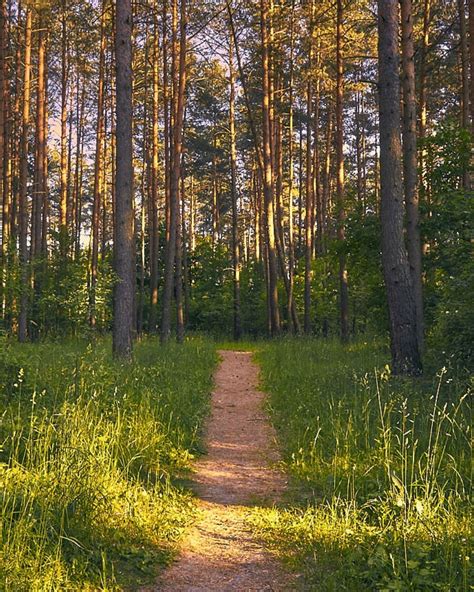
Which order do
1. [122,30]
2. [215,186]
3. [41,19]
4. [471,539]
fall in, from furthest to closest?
[215,186], [41,19], [122,30], [471,539]

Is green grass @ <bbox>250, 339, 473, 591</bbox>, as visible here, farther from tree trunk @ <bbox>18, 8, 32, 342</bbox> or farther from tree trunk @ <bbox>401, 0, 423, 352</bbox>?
tree trunk @ <bbox>18, 8, 32, 342</bbox>

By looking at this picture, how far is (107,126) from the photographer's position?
93.8ft

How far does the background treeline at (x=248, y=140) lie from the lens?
12.6 m

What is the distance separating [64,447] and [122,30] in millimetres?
9460

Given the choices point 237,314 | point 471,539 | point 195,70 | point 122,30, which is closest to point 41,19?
point 195,70

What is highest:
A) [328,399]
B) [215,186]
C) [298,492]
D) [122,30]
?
[215,186]

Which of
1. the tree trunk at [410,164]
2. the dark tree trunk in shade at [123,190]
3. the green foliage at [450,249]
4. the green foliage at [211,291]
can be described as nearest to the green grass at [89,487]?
the dark tree trunk in shade at [123,190]

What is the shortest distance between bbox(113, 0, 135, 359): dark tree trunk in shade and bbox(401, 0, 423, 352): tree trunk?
5.94 metres

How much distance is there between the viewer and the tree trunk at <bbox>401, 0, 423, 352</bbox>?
11594 millimetres

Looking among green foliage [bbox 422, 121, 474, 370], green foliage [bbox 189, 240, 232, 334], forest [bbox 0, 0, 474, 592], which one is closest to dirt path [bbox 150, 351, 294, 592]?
forest [bbox 0, 0, 474, 592]

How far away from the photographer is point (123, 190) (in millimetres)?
10922

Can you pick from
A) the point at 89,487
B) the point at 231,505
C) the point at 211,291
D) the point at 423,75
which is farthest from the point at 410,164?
the point at 211,291

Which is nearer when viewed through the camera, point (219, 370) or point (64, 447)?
point (64, 447)

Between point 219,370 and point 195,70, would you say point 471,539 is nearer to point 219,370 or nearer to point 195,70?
point 219,370
